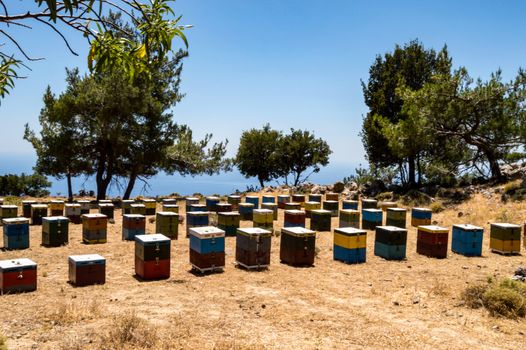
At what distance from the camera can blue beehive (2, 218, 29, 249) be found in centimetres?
1525

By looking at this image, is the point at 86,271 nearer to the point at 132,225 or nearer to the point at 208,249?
A: the point at 208,249

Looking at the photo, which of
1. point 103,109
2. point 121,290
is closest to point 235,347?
point 121,290

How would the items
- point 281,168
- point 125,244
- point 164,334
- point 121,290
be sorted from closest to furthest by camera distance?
point 164,334 → point 121,290 → point 125,244 → point 281,168

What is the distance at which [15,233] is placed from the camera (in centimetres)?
1537

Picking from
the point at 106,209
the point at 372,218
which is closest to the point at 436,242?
the point at 372,218

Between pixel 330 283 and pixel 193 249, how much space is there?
404 centimetres

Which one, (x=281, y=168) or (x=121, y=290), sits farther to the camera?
(x=281, y=168)

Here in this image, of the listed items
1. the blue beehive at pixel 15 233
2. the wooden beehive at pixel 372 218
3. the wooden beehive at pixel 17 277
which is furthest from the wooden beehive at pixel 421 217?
the wooden beehive at pixel 17 277

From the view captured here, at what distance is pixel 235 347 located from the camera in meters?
7.30

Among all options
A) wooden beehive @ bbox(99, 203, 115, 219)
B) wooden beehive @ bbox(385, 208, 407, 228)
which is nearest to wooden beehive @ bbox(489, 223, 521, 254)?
wooden beehive @ bbox(385, 208, 407, 228)

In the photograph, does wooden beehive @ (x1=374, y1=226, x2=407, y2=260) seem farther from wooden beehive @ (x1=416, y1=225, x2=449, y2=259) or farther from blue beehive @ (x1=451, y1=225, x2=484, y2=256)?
blue beehive @ (x1=451, y1=225, x2=484, y2=256)

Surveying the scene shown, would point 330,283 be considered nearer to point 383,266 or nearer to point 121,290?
point 383,266

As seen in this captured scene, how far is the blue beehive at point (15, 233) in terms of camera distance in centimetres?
1525

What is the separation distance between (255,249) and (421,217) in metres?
12.7
